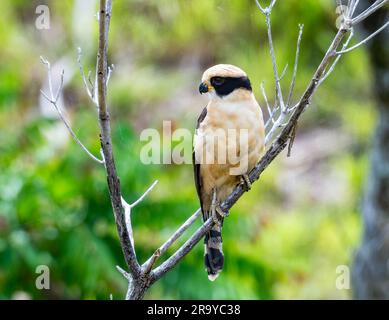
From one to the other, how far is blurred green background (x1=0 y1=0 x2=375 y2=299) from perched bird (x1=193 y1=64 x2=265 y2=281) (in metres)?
1.04

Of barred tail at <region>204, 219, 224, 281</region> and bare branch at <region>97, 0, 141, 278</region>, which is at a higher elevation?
bare branch at <region>97, 0, 141, 278</region>

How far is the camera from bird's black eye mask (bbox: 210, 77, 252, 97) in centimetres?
214

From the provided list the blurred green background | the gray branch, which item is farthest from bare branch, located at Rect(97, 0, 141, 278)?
the blurred green background

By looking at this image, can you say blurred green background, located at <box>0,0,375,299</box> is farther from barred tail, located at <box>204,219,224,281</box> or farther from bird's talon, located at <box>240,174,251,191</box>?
bird's talon, located at <box>240,174,251,191</box>

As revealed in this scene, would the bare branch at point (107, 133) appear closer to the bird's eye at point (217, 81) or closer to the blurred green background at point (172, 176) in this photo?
the bird's eye at point (217, 81)

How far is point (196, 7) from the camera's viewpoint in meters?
3.73

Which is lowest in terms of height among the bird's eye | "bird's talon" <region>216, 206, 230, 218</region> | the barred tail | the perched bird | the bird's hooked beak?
the barred tail

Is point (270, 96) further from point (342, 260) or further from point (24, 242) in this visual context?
point (24, 242)

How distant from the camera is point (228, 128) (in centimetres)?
217

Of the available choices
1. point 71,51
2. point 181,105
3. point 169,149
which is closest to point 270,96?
point 169,149

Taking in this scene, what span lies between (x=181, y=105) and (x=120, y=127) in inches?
115

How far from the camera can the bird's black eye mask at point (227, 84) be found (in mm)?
2143

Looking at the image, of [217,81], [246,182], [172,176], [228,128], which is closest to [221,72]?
[217,81]

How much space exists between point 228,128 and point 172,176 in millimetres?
2444
